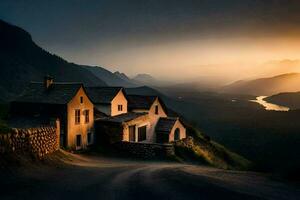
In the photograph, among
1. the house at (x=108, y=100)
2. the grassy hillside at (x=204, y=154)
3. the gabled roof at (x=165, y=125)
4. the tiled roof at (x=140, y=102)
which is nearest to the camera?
the grassy hillside at (x=204, y=154)

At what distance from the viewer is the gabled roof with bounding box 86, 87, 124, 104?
167 ft

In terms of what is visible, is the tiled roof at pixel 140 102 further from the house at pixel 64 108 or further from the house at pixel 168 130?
the house at pixel 64 108

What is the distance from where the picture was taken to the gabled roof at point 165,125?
5144 centimetres

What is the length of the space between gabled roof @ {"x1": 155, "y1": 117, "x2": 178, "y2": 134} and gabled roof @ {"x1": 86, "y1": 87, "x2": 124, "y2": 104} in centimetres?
817

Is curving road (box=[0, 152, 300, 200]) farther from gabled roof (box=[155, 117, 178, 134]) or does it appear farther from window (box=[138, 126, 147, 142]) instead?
gabled roof (box=[155, 117, 178, 134])

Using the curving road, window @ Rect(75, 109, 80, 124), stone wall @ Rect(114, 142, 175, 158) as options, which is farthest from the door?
the curving road

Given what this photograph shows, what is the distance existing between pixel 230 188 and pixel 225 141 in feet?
263

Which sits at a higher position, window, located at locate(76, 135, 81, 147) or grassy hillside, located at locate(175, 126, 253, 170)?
window, located at locate(76, 135, 81, 147)

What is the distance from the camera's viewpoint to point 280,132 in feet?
338

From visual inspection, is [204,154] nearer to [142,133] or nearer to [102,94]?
[142,133]

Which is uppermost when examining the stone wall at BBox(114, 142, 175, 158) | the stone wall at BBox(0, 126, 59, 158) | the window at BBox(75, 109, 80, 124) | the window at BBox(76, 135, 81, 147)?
the window at BBox(75, 109, 80, 124)


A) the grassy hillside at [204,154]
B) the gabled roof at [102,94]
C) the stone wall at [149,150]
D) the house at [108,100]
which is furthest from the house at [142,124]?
the grassy hillside at [204,154]

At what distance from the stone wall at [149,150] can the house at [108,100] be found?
11.9 meters

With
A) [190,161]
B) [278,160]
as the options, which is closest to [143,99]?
[190,161]
